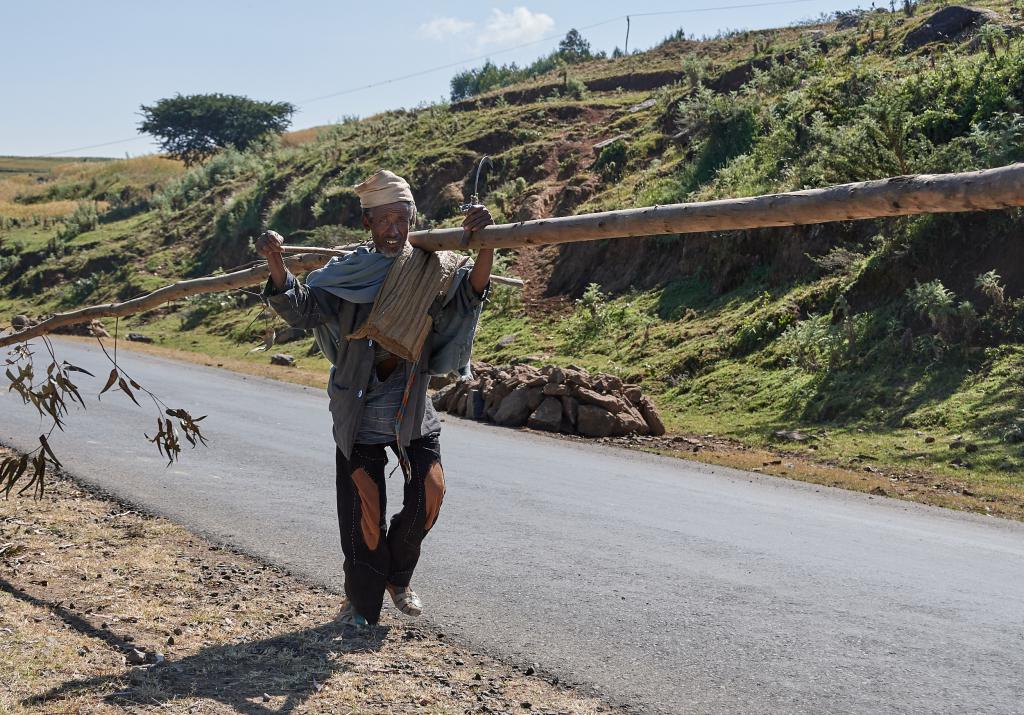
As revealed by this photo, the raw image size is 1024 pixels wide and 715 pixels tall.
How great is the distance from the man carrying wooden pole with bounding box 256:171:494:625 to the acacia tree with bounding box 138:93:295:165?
209ft

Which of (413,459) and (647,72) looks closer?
(413,459)

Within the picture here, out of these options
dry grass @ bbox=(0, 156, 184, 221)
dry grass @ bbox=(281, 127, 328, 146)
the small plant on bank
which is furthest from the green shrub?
the small plant on bank

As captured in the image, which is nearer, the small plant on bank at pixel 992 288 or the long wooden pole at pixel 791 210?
the long wooden pole at pixel 791 210

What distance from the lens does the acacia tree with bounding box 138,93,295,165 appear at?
66688mm

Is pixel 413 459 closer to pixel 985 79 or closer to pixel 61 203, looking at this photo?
pixel 985 79

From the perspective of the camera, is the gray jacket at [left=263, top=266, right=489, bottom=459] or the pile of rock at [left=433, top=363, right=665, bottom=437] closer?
the gray jacket at [left=263, top=266, right=489, bottom=459]

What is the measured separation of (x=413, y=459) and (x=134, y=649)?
1.51 meters

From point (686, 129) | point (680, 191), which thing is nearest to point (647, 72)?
point (686, 129)

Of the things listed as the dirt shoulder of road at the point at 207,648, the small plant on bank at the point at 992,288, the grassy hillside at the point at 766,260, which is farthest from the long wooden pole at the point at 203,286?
the small plant on bank at the point at 992,288

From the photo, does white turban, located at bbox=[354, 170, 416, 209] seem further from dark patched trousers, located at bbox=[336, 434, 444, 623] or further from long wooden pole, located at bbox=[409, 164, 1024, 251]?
dark patched trousers, located at bbox=[336, 434, 444, 623]

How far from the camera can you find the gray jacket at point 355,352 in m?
4.96

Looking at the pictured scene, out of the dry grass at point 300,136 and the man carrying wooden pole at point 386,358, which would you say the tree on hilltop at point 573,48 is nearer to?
the dry grass at point 300,136

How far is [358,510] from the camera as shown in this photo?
16.8 feet

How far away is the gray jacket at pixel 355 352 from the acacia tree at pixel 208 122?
63869mm
